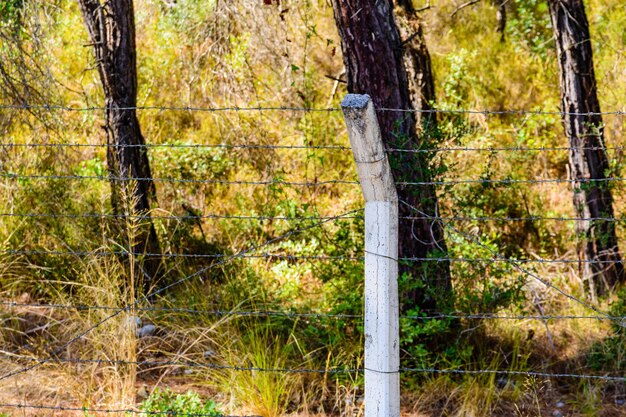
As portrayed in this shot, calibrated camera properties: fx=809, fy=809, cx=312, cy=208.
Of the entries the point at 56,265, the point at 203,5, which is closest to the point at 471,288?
the point at 56,265

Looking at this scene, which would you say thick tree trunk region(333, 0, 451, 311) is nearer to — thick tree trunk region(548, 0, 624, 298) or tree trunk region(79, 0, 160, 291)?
tree trunk region(79, 0, 160, 291)

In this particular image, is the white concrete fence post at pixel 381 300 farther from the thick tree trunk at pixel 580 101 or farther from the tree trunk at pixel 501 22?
the tree trunk at pixel 501 22

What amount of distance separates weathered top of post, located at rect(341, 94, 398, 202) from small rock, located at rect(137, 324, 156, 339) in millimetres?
2951

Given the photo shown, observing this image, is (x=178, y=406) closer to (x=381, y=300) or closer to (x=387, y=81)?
(x=381, y=300)

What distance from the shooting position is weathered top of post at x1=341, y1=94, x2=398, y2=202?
9.48 ft

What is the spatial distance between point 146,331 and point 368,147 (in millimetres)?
3166

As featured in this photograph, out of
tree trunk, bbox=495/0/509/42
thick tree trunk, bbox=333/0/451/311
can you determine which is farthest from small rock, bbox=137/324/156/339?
tree trunk, bbox=495/0/509/42

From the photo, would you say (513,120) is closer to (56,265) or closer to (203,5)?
(203,5)

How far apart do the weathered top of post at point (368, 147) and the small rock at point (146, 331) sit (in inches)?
116

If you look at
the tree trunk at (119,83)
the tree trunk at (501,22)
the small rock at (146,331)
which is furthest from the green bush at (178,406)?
the tree trunk at (501,22)

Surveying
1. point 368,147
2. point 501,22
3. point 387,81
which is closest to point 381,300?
point 368,147

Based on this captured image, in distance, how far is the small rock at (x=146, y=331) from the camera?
561 centimetres

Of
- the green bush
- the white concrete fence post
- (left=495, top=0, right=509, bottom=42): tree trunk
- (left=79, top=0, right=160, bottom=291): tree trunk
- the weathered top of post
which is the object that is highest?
(left=495, top=0, right=509, bottom=42): tree trunk

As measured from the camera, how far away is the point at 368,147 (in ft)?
9.80
